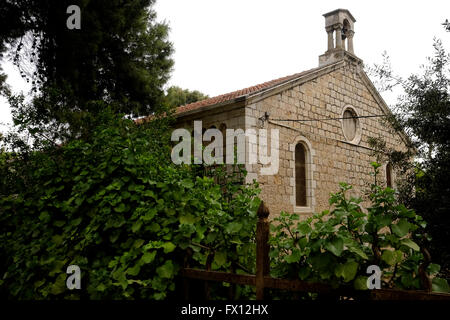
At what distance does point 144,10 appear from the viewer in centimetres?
890

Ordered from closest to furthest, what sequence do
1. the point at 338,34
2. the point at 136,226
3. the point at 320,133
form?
1. the point at 136,226
2. the point at 320,133
3. the point at 338,34

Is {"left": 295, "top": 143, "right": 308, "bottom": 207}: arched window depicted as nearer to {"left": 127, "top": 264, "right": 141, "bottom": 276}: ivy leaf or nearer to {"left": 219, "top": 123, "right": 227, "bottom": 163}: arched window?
{"left": 219, "top": 123, "right": 227, "bottom": 163}: arched window

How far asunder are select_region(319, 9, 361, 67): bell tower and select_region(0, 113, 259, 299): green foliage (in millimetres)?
10287

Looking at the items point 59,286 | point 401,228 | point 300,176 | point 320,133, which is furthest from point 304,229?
point 320,133

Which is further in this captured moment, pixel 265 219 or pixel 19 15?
pixel 19 15

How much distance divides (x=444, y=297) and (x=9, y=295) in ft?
9.27

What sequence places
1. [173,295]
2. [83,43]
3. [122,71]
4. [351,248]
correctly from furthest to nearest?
1. [122,71]
2. [83,43]
3. [173,295]
4. [351,248]

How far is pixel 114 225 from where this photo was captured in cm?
227

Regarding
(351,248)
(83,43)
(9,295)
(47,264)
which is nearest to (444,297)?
(351,248)

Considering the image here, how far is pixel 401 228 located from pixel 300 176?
842cm

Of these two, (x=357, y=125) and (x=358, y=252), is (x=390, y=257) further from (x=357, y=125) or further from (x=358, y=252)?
(x=357, y=125)

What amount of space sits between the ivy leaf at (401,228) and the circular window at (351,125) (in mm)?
10611

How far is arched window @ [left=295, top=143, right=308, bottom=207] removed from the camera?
9.59m
